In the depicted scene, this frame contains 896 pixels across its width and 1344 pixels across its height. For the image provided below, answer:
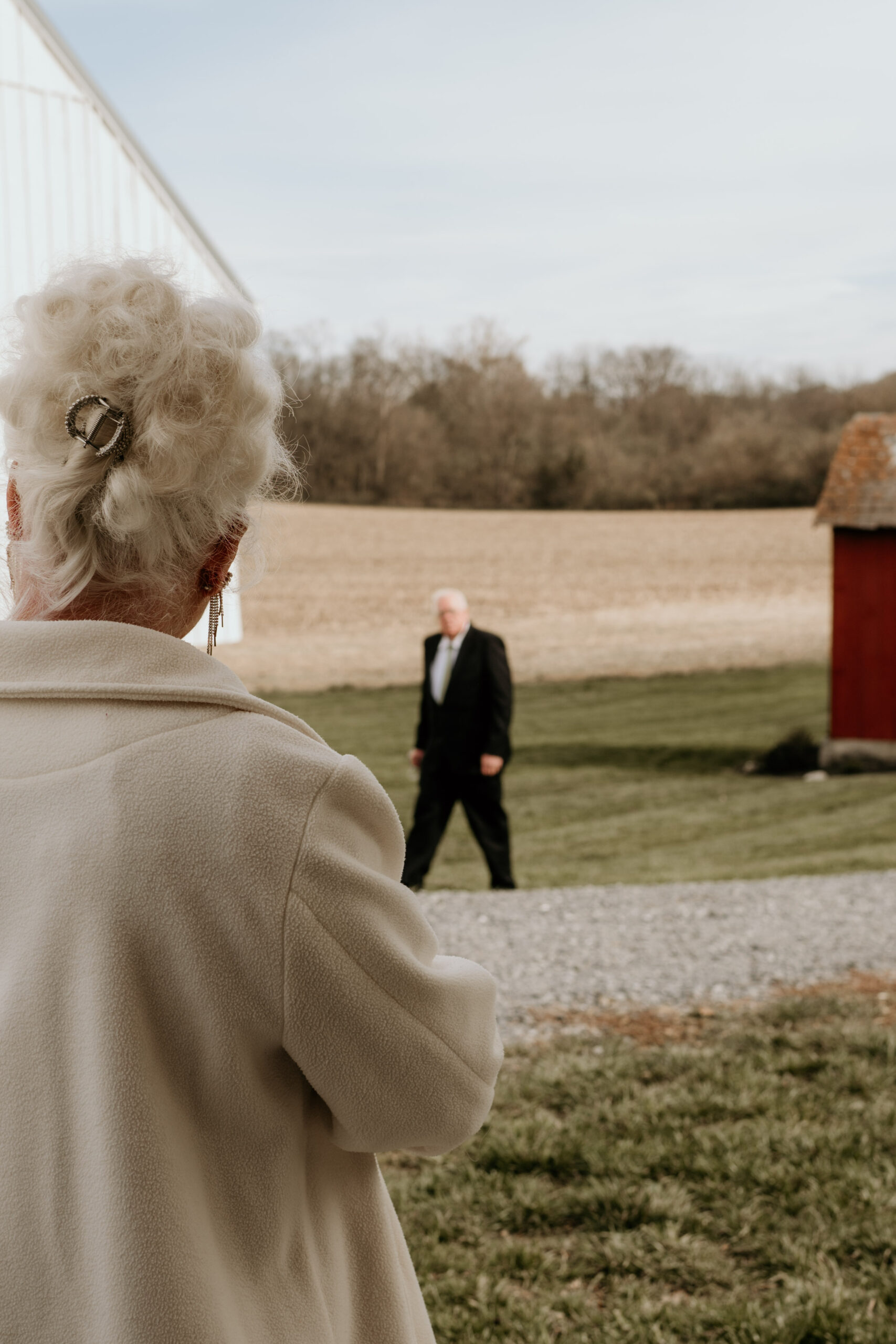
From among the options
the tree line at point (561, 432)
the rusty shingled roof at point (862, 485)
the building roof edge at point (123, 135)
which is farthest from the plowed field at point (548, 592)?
the building roof edge at point (123, 135)

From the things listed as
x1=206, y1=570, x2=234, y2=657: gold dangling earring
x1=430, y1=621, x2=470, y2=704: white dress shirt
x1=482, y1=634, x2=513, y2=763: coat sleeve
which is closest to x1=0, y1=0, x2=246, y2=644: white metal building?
x1=430, y1=621, x2=470, y2=704: white dress shirt

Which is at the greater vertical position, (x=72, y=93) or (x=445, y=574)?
(x=72, y=93)

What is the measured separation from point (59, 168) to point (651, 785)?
1012cm

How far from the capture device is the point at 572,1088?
4.14 metres

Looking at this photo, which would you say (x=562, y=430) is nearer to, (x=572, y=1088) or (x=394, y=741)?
(x=394, y=741)

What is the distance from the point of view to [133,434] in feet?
3.76

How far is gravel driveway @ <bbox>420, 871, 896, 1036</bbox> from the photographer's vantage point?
219 inches

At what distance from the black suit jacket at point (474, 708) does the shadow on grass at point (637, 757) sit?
29.4 ft

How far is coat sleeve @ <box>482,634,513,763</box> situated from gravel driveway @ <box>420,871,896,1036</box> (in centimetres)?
103

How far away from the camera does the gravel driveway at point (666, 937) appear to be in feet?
18.2

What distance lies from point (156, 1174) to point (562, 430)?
3634 centimetres

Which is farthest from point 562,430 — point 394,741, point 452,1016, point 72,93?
point 452,1016

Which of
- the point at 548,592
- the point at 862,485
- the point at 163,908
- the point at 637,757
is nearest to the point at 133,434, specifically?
the point at 163,908

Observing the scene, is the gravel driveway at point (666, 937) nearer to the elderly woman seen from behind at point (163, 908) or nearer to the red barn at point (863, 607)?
the elderly woman seen from behind at point (163, 908)
